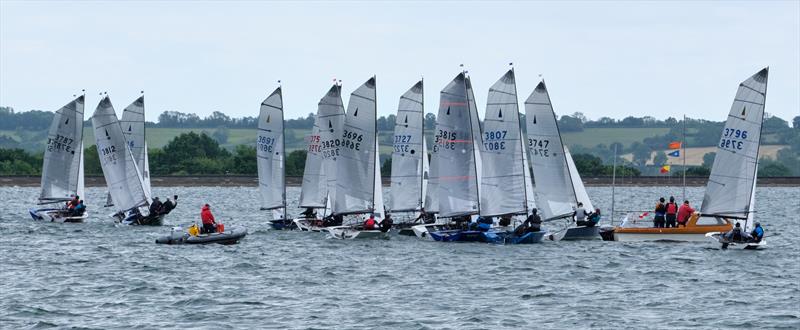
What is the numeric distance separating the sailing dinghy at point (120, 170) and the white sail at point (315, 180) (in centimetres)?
767

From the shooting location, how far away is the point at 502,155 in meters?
60.7

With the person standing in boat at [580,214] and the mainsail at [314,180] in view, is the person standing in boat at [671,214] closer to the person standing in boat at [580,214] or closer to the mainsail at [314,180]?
the person standing in boat at [580,214]

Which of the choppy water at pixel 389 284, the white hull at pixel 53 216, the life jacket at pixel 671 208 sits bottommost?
the choppy water at pixel 389 284

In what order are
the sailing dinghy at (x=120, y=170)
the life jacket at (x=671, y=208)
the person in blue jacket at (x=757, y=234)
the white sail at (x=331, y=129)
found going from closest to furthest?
the person in blue jacket at (x=757, y=234) < the life jacket at (x=671, y=208) < the white sail at (x=331, y=129) < the sailing dinghy at (x=120, y=170)

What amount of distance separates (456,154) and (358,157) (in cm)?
556

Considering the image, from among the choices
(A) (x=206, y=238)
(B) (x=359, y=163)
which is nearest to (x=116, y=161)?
(B) (x=359, y=163)

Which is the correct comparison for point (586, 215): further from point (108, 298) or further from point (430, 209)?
point (108, 298)

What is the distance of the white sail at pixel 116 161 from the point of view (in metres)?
73.2

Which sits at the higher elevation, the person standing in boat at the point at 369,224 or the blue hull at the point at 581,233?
the person standing in boat at the point at 369,224

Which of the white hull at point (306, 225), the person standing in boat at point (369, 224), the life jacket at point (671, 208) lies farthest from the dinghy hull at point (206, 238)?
the life jacket at point (671, 208)

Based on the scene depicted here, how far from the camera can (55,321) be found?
1433 inches

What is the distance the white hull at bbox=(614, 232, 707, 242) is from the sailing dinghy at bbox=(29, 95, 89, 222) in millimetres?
32869

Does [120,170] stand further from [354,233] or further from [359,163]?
[354,233]

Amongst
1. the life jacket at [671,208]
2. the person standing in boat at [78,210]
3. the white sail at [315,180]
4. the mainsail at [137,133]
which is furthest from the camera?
the mainsail at [137,133]
